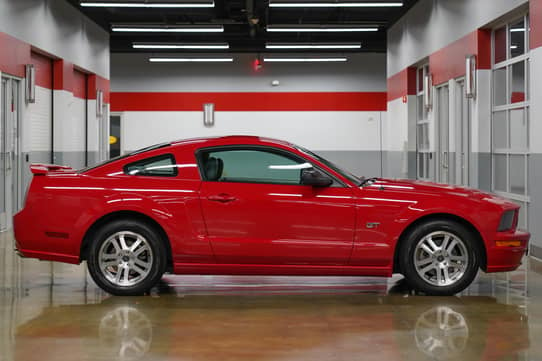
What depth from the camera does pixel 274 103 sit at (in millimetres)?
26484

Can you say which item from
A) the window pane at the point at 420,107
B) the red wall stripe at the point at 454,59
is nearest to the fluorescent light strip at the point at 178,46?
the red wall stripe at the point at 454,59

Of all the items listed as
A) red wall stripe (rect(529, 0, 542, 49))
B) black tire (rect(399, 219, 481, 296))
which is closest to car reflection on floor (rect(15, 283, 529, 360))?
black tire (rect(399, 219, 481, 296))

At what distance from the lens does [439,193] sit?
674 cm

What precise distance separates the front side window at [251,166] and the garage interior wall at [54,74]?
20.7ft

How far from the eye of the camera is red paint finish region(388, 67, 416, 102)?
1767 centimetres

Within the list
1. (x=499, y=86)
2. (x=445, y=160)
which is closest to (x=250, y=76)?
(x=445, y=160)

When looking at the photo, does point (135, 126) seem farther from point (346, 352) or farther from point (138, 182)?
point (346, 352)

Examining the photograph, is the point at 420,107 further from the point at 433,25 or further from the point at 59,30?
the point at 59,30

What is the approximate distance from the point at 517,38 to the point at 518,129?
3.97 feet

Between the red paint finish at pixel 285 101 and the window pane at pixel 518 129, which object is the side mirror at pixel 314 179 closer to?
the window pane at pixel 518 129

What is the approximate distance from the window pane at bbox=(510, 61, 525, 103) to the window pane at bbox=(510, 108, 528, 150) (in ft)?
0.54

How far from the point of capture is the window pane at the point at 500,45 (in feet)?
36.9

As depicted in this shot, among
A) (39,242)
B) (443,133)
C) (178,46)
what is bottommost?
(39,242)

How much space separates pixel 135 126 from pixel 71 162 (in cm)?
1018
